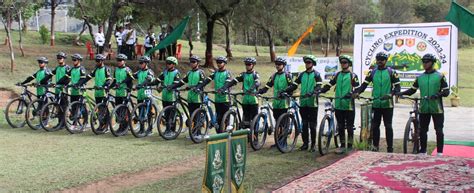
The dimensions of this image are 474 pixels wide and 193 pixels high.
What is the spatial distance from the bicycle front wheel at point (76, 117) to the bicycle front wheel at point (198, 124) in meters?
2.72

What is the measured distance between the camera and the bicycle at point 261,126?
9.73m

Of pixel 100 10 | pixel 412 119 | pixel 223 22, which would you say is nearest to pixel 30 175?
pixel 412 119

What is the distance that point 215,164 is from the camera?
203 inches

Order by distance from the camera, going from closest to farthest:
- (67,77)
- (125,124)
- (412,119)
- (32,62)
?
(412,119) < (125,124) < (67,77) < (32,62)

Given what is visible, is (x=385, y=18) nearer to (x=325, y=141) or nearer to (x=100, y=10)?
(x=100, y=10)

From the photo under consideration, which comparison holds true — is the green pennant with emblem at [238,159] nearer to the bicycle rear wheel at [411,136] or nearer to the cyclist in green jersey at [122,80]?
the bicycle rear wheel at [411,136]

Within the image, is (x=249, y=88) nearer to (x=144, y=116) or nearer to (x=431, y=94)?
(x=144, y=116)

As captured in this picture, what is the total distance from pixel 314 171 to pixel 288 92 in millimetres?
2164

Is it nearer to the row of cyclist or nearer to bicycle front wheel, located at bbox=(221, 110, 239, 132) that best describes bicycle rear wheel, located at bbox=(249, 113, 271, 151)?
the row of cyclist

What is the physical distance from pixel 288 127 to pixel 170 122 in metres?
2.39

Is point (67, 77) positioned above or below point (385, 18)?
below

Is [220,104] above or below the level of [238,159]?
above

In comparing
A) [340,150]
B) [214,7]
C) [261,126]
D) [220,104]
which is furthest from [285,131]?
[214,7]

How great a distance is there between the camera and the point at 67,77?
1212 centimetres
